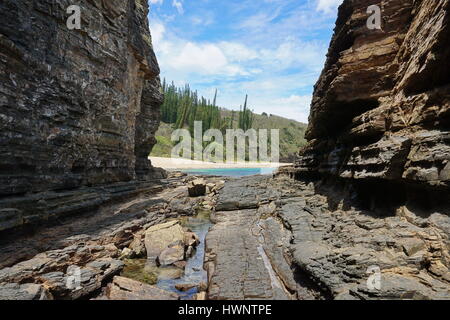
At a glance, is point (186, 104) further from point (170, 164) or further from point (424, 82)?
point (424, 82)

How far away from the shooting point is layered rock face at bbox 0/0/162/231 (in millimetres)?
11422

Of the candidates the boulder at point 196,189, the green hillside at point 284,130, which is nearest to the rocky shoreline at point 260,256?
the boulder at point 196,189

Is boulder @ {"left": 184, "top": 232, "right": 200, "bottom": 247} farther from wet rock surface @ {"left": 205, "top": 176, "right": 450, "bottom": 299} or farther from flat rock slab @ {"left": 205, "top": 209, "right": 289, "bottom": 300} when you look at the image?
wet rock surface @ {"left": 205, "top": 176, "right": 450, "bottom": 299}

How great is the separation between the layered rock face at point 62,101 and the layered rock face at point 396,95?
13.8 m

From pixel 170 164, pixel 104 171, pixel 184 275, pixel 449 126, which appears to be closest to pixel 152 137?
pixel 104 171

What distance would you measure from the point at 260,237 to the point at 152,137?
72.8ft

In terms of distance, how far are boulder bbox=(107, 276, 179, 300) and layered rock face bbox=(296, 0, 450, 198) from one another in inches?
326

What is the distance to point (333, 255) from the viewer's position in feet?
27.0

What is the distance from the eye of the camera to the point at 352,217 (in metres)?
11.2

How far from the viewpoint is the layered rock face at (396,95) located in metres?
8.16

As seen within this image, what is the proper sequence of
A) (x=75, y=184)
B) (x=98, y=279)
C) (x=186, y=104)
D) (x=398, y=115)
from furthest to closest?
(x=186, y=104) → (x=75, y=184) → (x=398, y=115) → (x=98, y=279)

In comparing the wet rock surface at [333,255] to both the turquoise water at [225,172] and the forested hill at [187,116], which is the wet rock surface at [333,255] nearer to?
the turquoise water at [225,172]

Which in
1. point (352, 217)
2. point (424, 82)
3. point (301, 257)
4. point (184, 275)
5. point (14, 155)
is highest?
point (424, 82)

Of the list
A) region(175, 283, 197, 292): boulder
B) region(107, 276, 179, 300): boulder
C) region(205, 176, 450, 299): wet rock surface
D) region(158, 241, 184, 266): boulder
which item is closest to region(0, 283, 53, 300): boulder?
region(107, 276, 179, 300): boulder
